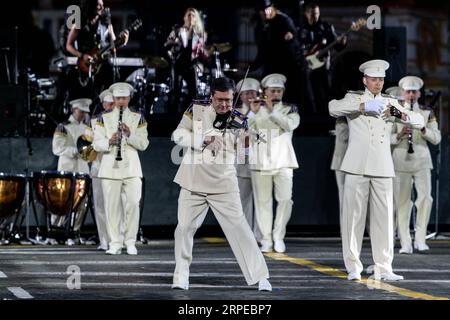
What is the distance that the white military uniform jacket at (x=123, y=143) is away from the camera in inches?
870

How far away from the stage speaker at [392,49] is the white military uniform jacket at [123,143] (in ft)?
16.1

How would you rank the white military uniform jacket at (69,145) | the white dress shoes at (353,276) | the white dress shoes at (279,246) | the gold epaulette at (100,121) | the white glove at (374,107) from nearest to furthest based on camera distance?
the white glove at (374,107), the white dress shoes at (353,276), the gold epaulette at (100,121), the white dress shoes at (279,246), the white military uniform jacket at (69,145)

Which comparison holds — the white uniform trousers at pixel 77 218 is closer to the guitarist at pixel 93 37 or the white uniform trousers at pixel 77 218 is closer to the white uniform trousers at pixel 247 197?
the white uniform trousers at pixel 247 197

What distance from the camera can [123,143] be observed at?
2222 cm

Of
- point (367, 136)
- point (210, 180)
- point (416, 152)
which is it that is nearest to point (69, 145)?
point (416, 152)

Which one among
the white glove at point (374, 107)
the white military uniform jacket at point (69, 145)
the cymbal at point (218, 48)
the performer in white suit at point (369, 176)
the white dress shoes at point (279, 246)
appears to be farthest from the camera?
the cymbal at point (218, 48)

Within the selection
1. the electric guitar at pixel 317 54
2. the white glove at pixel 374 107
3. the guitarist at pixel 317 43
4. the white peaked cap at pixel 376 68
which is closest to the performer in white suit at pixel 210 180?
the white glove at pixel 374 107

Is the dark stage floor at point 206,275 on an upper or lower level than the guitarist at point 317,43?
lower

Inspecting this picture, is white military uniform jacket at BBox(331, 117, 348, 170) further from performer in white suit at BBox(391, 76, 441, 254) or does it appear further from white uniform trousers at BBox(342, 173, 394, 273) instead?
white uniform trousers at BBox(342, 173, 394, 273)

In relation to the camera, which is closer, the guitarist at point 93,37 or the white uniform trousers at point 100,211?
the white uniform trousers at point 100,211

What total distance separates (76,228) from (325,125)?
4.50 meters

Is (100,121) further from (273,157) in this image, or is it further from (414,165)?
(414,165)

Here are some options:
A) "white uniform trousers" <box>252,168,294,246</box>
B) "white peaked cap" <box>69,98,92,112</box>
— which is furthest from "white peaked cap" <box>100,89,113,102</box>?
"white uniform trousers" <box>252,168,294,246</box>
